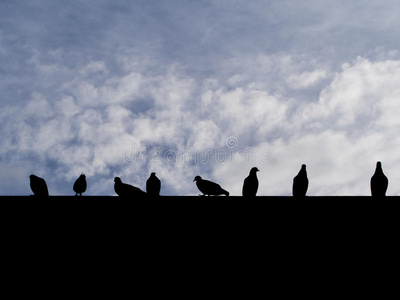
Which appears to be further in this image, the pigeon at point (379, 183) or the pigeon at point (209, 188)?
the pigeon at point (209, 188)

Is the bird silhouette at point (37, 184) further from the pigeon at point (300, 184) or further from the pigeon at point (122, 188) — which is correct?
the pigeon at point (300, 184)

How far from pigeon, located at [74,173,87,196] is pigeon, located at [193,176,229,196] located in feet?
8.20

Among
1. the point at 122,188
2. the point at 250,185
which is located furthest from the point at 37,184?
the point at 250,185

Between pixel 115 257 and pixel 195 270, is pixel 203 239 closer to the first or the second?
pixel 195 270

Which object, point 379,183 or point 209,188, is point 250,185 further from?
point 379,183

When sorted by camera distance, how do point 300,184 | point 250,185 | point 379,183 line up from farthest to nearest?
point 250,185 → point 300,184 → point 379,183

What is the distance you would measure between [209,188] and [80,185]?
2.83m

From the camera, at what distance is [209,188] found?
300 inches

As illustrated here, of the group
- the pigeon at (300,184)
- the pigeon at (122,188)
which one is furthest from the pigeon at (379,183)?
the pigeon at (122,188)

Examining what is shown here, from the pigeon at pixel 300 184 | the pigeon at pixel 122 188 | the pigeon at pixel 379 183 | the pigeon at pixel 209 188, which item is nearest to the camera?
the pigeon at pixel 122 188

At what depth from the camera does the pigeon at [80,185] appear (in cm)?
798

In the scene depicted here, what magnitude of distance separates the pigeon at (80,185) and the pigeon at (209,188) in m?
2.50

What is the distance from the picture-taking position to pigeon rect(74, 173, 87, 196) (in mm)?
7984

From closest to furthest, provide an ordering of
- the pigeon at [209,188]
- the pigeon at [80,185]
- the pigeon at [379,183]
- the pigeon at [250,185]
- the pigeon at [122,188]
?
the pigeon at [122,188] < the pigeon at [379,183] < the pigeon at [250,185] < the pigeon at [209,188] < the pigeon at [80,185]
